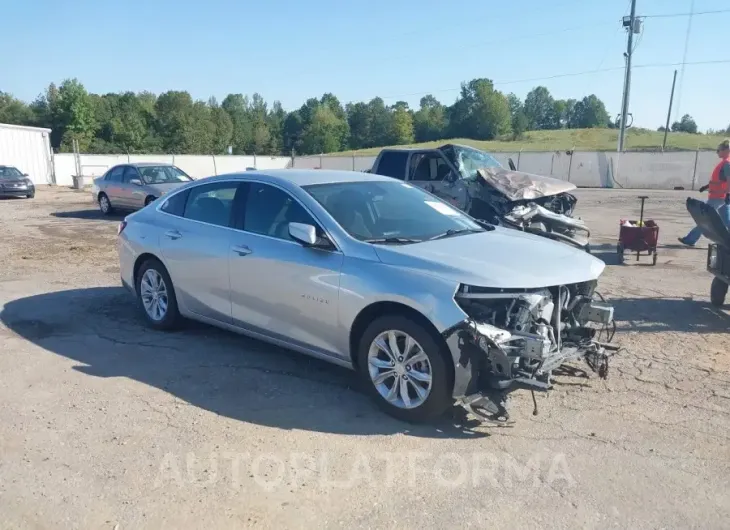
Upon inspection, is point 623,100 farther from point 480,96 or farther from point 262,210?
point 480,96

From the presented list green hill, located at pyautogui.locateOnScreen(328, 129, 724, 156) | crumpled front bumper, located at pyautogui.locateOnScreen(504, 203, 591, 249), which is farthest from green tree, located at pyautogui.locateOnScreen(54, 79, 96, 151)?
crumpled front bumper, located at pyautogui.locateOnScreen(504, 203, 591, 249)

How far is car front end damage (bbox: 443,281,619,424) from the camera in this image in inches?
154

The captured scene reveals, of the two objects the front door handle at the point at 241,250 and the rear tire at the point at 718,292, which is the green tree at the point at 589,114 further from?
the front door handle at the point at 241,250

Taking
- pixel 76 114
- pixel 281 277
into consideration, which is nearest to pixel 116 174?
pixel 281 277

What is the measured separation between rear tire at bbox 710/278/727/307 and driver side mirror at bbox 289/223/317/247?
17.2 ft

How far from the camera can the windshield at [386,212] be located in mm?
4801

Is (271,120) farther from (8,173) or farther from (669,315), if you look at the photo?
(669,315)

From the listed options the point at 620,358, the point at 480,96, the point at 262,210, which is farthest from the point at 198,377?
the point at 480,96

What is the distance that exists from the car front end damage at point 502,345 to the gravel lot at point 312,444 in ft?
0.89

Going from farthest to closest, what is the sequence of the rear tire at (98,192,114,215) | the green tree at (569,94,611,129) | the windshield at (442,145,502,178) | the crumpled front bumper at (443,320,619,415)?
1. the green tree at (569,94,611,129)
2. the rear tire at (98,192,114,215)
3. the windshield at (442,145,502,178)
4. the crumpled front bumper at (443,320,619,415)

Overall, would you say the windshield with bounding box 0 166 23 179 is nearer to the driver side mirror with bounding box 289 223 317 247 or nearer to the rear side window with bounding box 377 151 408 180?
the rear side window with bounding box 377 151 408 180

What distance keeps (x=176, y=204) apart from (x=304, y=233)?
2283 millimetres

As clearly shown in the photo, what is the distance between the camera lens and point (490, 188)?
1074 cm

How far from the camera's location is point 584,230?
10281 mm
